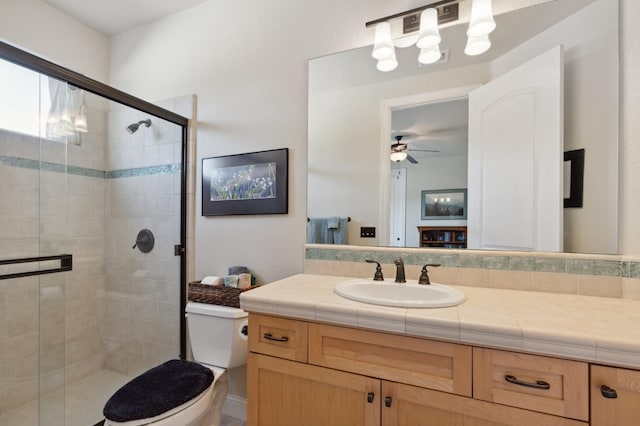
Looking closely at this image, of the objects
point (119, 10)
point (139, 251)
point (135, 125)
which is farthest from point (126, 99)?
point (139, 251)

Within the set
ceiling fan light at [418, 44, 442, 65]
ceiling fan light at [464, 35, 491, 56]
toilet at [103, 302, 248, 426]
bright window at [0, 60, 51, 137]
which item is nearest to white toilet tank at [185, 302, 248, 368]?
toilet at [103, 302, 248, 426]

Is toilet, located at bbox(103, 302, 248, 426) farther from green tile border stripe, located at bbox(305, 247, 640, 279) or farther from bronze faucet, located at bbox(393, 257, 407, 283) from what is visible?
bronze faucet, located at bbox(393, 257, 407, 283)

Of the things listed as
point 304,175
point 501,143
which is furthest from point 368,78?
point 501,143

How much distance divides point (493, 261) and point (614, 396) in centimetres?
64

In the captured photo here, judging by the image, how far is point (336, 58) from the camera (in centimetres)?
161

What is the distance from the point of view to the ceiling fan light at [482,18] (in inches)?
51.3

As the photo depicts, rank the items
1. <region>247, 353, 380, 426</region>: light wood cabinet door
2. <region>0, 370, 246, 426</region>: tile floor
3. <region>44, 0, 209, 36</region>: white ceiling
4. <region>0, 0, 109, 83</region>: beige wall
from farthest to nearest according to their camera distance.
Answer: <region>44, 0, 209, 36</region>: white ceiling → <region>0, 0, 109, 83</region>: beige wall → <region>0, 370, 246, 426</region>: tile floor → <region>247, 353, 380, 426</region>: light wood cabinet door

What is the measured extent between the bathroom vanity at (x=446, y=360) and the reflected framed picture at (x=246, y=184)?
2.21 feet

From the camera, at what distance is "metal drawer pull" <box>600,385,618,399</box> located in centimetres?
73

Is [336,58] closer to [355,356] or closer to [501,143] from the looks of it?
[501,143]

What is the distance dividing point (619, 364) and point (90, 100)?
295 cm

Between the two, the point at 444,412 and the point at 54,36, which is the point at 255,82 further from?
Result: the point at 444,412

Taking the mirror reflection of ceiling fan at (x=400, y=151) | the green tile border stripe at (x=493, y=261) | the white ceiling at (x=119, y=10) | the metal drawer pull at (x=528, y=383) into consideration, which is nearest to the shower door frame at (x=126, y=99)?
the white ceiling at (x=119, y=10)

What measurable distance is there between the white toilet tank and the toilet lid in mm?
132
